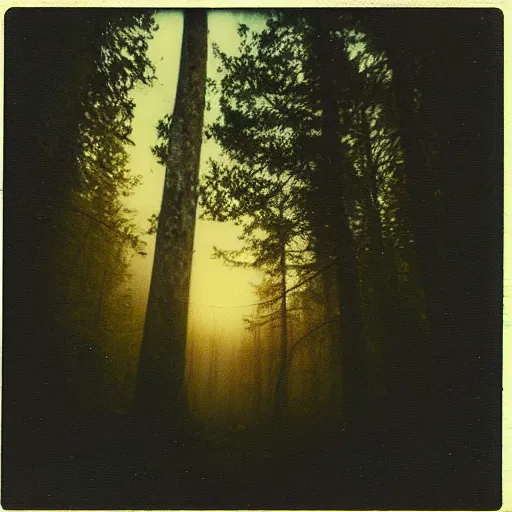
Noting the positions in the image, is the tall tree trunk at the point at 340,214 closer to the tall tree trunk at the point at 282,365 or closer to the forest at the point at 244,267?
the forest at the point at 244,267

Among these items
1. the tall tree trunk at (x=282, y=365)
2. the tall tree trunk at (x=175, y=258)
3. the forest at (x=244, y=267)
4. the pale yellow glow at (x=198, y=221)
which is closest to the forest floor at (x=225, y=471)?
the forest at (x=244, y=267)

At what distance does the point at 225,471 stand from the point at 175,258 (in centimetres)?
149

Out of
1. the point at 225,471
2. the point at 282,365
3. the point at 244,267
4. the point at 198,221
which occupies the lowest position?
the point at 225,471

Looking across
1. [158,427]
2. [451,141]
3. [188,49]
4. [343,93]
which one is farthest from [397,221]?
[158,427]

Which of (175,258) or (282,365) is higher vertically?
(175,258)

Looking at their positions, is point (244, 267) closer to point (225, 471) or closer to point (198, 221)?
point (198, 221)

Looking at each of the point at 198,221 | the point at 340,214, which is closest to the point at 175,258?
the point at 198,221

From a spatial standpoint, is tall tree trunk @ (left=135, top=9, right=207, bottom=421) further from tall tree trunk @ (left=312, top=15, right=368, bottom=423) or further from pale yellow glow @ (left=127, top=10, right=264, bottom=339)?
tall tree trunk @ (left=312, top=15, right=368, bottom=423)

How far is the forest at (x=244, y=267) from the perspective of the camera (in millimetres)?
2244

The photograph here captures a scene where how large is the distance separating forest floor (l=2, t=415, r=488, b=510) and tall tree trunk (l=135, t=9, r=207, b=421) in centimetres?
29

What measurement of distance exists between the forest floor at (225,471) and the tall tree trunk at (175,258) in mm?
289

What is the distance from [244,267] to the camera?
2285 mm

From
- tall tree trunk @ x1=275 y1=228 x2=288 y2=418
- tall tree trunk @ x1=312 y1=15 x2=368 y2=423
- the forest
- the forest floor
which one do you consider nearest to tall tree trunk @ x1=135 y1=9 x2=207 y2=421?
the forest

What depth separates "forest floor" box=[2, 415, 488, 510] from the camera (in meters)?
2.23
